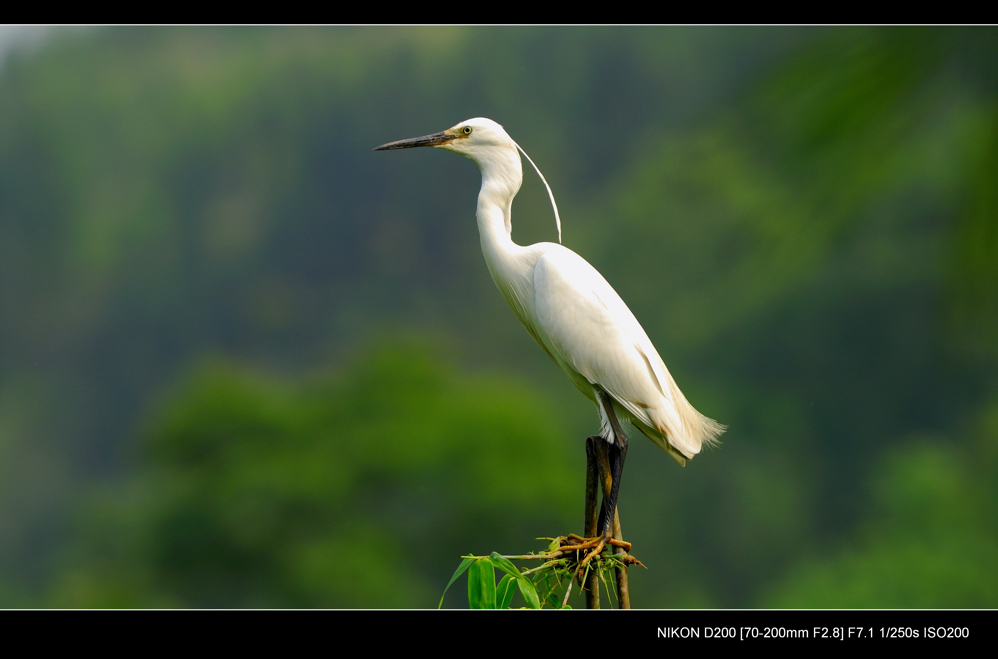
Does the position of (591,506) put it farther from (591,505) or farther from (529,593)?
(529,593)

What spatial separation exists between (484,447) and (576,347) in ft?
20.6

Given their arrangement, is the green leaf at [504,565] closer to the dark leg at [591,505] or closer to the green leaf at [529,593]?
the green leaf at [529,593]

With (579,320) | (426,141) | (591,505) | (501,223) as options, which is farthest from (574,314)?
(426,141)

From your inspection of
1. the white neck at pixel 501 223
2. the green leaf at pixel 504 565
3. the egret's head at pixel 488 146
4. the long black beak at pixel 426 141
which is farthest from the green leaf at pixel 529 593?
the long black beak at pixel 426 141

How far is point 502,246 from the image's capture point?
59.9 inches

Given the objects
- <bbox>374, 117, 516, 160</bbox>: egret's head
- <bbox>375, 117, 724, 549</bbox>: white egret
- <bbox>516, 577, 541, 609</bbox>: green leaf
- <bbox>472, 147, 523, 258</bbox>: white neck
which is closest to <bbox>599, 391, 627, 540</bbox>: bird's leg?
<bbox>375, 117, 724, 549</bbox>: white egret

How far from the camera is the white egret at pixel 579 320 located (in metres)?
1.43

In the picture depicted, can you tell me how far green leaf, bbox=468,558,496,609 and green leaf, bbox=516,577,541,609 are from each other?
5 centimetres

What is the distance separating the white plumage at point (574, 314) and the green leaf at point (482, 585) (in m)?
0.39

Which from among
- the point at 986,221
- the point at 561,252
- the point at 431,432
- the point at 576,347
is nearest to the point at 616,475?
the point at 576,347

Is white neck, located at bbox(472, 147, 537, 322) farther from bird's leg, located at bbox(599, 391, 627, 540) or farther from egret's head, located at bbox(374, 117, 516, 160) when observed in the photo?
bird's leg, located at bbox(599, 391, 627, 540)

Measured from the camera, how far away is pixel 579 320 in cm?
144

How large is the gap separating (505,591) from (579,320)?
53 cm

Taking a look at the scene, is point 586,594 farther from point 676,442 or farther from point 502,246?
point 502,246
